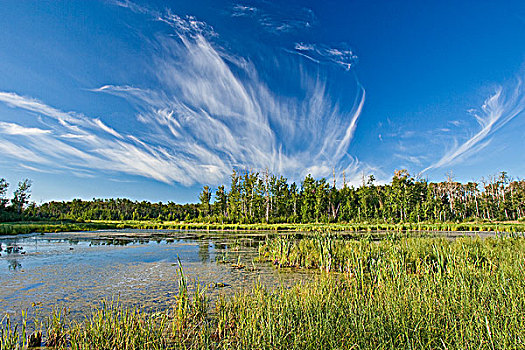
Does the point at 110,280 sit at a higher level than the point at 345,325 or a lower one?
lower

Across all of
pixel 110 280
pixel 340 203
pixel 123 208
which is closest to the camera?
pixel 110 280

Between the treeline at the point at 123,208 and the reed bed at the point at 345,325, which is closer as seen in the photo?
the reed bed at the point at 345,325

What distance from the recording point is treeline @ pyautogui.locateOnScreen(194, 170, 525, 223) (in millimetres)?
43969

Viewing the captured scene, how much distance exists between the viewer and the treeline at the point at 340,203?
144ft

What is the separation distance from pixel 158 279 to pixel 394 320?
727cm

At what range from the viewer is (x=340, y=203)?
49219mm

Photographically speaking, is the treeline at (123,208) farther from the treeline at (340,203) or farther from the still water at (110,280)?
the still water at (110,280)

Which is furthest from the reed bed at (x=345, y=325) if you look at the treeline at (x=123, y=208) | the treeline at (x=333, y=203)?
the treeline at (x=123, y=208)

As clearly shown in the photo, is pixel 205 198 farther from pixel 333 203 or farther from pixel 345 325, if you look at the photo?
pixel 345 325

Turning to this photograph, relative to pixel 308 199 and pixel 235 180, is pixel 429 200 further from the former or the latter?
pixel 235 180

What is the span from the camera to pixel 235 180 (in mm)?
54688

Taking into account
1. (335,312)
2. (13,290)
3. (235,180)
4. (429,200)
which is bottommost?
(13,290)

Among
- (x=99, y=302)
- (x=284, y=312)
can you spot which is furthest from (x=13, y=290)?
(x=284, y=312)

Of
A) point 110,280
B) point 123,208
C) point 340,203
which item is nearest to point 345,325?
point 110,280
